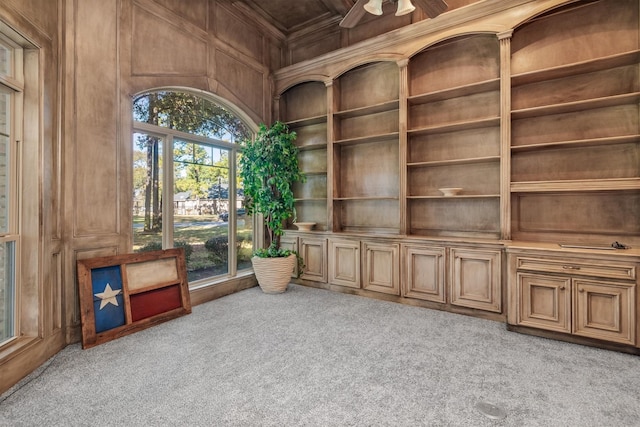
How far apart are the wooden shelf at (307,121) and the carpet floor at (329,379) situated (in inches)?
119

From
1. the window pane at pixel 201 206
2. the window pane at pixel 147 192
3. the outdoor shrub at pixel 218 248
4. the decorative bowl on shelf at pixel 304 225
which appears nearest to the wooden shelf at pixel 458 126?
the decorative bowl on shelf at pixel 304 225

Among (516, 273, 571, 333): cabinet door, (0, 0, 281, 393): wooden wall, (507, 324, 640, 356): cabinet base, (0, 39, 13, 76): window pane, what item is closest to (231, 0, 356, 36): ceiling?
(0, 0, 281, 393): wooden wall

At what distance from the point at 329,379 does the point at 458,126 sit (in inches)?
124

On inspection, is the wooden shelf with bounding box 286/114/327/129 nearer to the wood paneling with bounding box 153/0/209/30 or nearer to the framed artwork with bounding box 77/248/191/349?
the wood paneling with bounding box 153/0/209/30

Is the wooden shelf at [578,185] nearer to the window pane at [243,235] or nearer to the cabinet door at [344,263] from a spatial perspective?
the cabinet door at [344,263]

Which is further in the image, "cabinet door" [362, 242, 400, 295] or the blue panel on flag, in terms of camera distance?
"cabinet door" [362, 242, 400, 295]

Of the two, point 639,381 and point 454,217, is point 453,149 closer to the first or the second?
point 454,217

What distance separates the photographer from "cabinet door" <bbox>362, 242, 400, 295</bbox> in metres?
3.94

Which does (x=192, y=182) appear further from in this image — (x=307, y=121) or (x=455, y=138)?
(x=455, y=138)

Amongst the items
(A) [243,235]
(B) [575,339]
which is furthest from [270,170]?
(B) [575,339]

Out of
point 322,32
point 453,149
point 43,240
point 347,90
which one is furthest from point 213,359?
point 322,32

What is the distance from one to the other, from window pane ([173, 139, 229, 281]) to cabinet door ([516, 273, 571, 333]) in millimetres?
3672

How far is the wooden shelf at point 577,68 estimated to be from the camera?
113 inches

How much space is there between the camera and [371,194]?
4.54 meters
